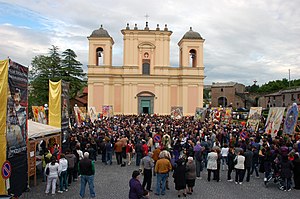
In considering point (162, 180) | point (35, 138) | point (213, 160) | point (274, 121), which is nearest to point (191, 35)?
point (274, 121)

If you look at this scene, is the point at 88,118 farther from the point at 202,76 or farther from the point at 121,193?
the point at 202,76

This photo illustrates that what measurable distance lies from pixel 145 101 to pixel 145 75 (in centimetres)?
420

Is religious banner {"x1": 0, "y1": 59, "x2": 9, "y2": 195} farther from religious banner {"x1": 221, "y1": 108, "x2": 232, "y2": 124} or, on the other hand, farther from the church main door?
the church main door

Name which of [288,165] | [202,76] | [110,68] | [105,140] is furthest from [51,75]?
[288,165]

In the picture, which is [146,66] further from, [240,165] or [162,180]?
[162,180]

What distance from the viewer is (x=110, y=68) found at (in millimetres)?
50156

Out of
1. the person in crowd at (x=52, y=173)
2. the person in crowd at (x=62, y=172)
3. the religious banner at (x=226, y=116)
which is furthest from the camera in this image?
the religious banner at (x=226, y=116)

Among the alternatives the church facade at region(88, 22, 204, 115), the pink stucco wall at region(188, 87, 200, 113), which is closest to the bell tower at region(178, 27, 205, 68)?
the church facade at region(88, 22, 204, 115)

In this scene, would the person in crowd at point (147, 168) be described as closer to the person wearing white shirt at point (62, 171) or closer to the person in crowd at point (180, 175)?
the person in crowd at point (180, 175)

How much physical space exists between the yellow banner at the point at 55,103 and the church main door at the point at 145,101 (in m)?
35.8

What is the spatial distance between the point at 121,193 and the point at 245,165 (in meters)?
4.85

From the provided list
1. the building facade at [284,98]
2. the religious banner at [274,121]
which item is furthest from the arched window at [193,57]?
the religious banner at [274,121]

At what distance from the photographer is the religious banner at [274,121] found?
58.7 ft

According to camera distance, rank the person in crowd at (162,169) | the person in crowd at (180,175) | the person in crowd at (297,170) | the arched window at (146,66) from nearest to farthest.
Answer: the person in crowd at (180,175) → the person in crowd at (162,169) → the person in crowd at (297,170) → the arched window at (146,66)
